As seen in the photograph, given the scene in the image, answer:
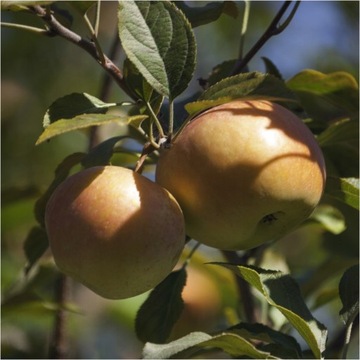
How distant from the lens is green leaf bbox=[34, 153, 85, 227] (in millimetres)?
1392

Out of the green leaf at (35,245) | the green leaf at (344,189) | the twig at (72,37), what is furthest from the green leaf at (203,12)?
the green leaf at (35,245)

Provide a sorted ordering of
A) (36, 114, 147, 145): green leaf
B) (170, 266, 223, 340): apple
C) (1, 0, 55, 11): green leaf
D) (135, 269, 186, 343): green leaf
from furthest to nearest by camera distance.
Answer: (170, 266, 223, 340): apple
(135, 269, 186, 343): green leaf
(1, 0, 55, 11): green leaf
(36, 114, 147, 145): green leaf

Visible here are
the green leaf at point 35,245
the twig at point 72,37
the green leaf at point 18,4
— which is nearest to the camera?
the green leaf at point 18,4

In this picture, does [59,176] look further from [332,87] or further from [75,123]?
[332,87]

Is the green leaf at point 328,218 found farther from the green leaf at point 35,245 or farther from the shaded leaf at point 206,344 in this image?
the shaded leaf at point 206,344

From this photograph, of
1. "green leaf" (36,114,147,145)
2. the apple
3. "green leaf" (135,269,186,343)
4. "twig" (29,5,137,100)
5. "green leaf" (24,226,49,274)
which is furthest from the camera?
the apple

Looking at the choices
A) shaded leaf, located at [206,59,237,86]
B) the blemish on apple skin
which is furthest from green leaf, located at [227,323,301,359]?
shaded leaf, located at [206,59,237,86]

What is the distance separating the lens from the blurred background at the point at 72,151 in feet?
6.64

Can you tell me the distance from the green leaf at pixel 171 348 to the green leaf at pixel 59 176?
0.39 m

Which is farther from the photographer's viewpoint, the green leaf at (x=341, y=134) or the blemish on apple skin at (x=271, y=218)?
the green leaf at (x=341, y=134)

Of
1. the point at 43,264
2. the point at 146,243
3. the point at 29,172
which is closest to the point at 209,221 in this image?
the point at 146,243

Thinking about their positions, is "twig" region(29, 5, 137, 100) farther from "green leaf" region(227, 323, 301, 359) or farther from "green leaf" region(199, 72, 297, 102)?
"green leaf" region(227, 323, 301, 359)

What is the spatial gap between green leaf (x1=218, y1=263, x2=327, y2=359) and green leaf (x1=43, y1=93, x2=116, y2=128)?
0.31 metres

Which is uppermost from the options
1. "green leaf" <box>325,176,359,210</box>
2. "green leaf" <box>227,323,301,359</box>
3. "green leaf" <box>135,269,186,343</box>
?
"green leaf" <box>325,176,359,210</box>
